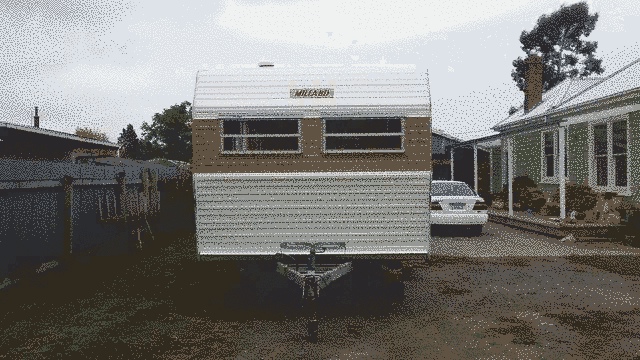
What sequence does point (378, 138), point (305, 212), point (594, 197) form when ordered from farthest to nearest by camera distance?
point (594, 197)
point (378, 138)
point (305, 212)

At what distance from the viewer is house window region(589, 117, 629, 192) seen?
1648cm

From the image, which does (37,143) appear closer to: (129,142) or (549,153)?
(549,153)

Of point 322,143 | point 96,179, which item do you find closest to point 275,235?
point 322,143

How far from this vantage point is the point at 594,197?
16.6 metres

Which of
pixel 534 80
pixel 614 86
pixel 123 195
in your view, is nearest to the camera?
pixel 123 195

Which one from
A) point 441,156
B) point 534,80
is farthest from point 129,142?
point 534,80

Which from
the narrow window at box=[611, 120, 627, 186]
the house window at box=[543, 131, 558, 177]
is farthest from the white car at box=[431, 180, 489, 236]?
the house window at box=[543, 131, 558, 177]

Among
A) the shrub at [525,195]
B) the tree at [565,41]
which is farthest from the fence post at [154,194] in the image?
the tree at [565,41]

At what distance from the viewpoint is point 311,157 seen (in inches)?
300

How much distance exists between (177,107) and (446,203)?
2489 inches

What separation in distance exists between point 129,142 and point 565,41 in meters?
58.3

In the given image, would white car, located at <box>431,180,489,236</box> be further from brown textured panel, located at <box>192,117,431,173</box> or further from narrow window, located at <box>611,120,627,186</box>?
brown textured panel, located at <box>192,117,431,173</box>

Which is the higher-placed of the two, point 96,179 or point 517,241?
point 96,179

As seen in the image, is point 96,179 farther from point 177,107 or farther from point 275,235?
point 177,107
